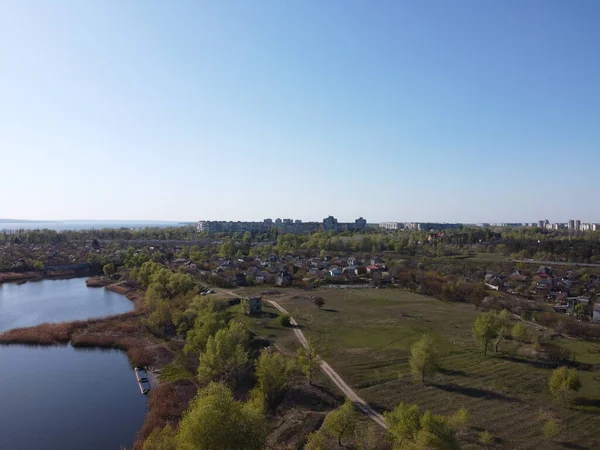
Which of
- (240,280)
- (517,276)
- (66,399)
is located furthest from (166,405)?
(517,276)

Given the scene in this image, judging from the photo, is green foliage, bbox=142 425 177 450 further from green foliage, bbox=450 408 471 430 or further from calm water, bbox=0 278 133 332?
calm water, bbox=0 278 133 332

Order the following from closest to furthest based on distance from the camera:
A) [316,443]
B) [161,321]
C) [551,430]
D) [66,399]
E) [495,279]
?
[316,443]
[551,430]
[66,399]
[161,321]
[495,279]

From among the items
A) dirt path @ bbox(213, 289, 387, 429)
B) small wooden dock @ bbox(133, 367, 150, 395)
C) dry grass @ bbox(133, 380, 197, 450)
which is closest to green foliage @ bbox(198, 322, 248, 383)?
dry grass @ bbox(133, 380, 197, 450)

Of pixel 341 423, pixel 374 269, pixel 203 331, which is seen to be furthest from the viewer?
pixel 374 269

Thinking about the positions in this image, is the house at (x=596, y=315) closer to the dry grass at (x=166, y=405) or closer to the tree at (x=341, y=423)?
the tree at (x=341, y=423)

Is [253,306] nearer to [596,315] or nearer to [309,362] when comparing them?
[309,362]

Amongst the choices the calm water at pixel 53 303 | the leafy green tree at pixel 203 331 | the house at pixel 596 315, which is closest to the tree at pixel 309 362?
the leafy green tree at pixel 203 331
